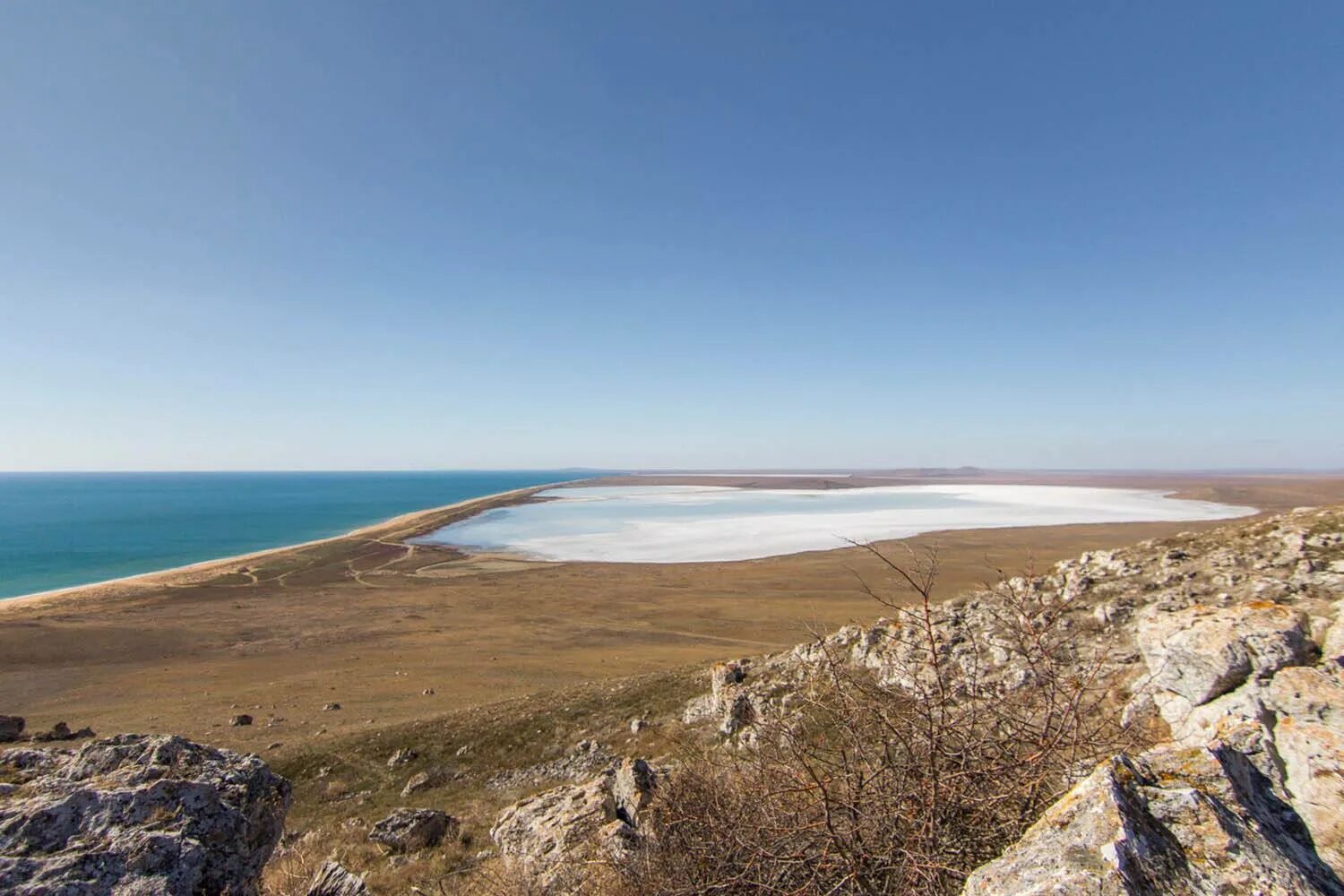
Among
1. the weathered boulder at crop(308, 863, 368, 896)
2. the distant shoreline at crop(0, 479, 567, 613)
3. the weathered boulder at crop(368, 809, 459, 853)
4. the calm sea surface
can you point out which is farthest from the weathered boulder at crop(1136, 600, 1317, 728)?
the calm sea surface

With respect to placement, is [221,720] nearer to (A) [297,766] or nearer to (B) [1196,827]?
(A) [297,766]

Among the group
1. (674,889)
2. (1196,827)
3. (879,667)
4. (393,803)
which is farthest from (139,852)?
(879,667)


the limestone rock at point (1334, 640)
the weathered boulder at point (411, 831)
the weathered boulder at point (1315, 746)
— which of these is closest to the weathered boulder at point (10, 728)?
the weathered boulder at point (411, 831)

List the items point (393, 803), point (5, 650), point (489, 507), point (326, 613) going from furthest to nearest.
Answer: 1. point (489, 507)
2. point (326, 613)
3. point (5, 650)
4. point (393, 803)

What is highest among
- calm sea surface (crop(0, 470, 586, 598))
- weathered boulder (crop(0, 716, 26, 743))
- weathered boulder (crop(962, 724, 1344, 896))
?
weathered boulder (crop(962, 724, 1344, 896))

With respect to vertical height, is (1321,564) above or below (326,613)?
above

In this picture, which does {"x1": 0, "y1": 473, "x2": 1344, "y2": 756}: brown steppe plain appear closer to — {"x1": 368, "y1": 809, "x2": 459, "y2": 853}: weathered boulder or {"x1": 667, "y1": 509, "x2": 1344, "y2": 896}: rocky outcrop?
{"x1": 667, "y1": 509, "x2": 1344, "y2": 896}: rocky outcrop
